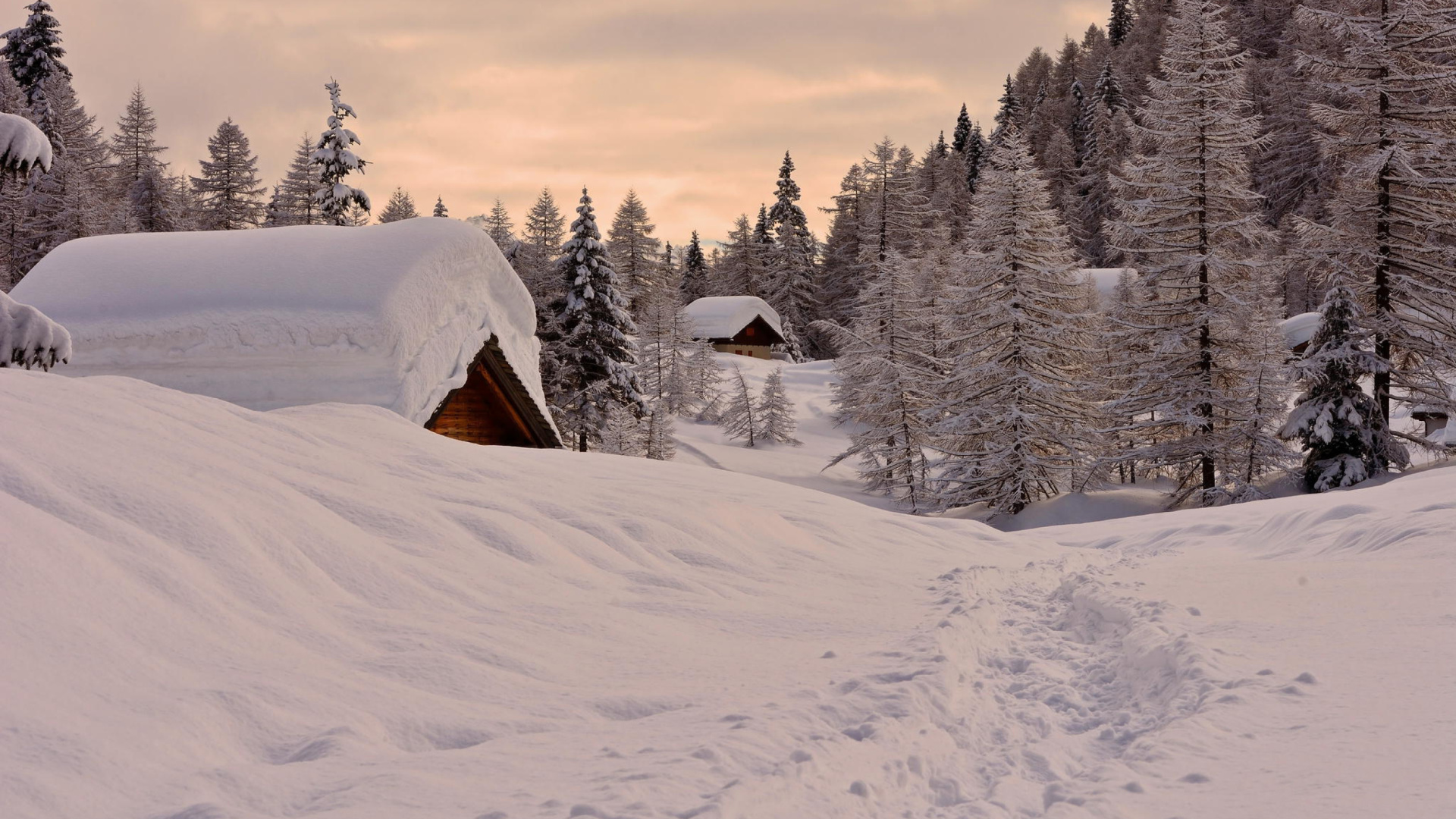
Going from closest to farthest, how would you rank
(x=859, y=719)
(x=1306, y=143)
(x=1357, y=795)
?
(x=1357, y=795) → (x=859, y=719) → (x=1306, y=143)

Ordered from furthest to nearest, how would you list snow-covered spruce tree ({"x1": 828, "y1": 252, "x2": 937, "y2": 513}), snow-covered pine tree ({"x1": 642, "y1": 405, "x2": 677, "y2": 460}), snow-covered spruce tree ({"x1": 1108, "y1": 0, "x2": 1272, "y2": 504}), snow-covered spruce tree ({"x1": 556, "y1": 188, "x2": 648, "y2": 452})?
snow-covered pine tree ({"x1": 642, "y1": 405, "x2": 677, "y2": 460}), snow-covered spruce tree ({"x1": 556, "y1": 188, "x2": 648, "y2": 452}), snow-covered spruce tree ({"x1": 828, "y1": 252, "x2": 937, "y2": 513}), snow-covered spruce tree ({"x1": 1108, "y1": 0, "x2": 1272, "y2": 504})

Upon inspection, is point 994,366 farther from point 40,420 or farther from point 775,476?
point 40,420

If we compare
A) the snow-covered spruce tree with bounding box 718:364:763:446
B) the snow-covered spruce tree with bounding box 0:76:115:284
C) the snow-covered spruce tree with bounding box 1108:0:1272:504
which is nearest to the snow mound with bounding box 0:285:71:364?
the snow-covered spruce tree with bounding box 1108:0:1272:504

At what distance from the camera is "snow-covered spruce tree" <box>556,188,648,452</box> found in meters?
31.0

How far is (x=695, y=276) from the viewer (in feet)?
270

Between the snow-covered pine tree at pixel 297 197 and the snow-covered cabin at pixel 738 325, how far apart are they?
26.2m

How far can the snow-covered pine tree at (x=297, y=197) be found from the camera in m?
53.9

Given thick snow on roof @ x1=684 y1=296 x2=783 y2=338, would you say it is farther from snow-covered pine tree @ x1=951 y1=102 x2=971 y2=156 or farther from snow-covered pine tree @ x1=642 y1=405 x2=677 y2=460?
snow-covered pine tree @ x1=951 y1=102 x2=971 y2=156

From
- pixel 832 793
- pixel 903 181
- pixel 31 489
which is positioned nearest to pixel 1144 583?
pixel 832 793

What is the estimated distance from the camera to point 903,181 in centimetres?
6588

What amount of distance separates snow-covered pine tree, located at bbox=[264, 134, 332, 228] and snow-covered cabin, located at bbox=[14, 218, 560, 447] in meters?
43.4

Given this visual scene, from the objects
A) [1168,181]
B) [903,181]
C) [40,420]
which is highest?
[903,181]

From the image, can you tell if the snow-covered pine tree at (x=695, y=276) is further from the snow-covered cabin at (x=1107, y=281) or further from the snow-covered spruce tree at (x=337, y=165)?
the snow-covered spruce tree at (x=337, y=165)

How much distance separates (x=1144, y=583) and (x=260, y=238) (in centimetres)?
1490
